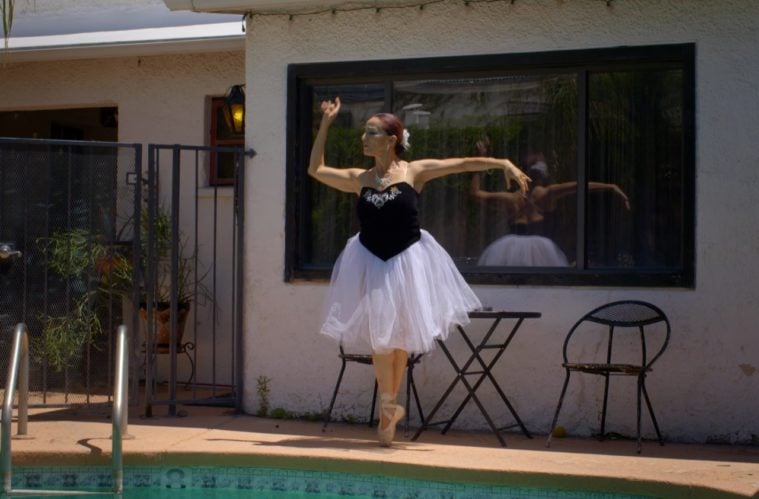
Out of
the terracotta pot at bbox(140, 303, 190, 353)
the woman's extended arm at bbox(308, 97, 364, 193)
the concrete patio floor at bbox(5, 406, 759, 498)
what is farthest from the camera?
the terracotta pot at bbox(140, 303, 190, 353)

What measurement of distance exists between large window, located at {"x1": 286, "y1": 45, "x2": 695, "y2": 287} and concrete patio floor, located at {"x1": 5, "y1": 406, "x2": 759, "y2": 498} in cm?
107

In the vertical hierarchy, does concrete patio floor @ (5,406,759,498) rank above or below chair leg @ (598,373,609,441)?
below

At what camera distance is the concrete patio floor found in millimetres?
5559

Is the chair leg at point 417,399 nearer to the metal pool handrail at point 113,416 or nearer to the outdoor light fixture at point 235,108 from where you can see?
the metal pool handrail at point 113,416

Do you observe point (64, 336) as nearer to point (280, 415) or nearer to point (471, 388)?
point (280, 415)

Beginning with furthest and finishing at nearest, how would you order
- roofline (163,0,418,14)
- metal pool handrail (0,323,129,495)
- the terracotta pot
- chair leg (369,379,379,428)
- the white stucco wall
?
the terracotta pot < roofline (163,0,418,14) < chair leg (369,379,379,428) < the white stucco wall < metal pool handrail (0,323,129,495)

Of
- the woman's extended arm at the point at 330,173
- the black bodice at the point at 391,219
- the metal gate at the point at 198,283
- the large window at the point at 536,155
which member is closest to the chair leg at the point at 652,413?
the large window at the point at 536,155

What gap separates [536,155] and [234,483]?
286 cm

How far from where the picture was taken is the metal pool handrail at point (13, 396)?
5.44 meters

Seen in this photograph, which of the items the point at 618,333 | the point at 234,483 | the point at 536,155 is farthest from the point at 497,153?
the point at 234,483

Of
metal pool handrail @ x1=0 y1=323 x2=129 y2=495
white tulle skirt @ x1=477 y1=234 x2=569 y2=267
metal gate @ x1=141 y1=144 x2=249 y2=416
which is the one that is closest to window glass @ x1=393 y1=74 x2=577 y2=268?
white tulle skirt @ x1=477 y1=234 x2=569 y2=267

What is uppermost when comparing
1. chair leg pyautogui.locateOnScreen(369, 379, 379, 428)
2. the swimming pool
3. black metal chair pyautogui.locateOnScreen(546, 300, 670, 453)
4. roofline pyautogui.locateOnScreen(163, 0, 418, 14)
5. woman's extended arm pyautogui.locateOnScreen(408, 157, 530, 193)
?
roofline pyautogui.locateOnScreen(163, 0, 418, 14)

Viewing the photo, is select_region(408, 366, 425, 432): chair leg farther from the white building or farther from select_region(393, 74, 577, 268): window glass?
select_region(393, 74, 577, 268): window glass

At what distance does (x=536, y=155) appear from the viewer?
7371 millimetres
